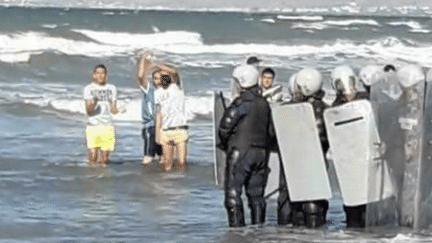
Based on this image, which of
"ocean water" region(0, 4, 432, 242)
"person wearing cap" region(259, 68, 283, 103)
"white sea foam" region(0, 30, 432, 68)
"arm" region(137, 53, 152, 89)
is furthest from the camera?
"white sea foam" region(0, 30, 432, 68)

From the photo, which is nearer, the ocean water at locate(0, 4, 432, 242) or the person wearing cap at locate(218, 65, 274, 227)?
the person wearing cap at locate(218, 65, 274, 227)

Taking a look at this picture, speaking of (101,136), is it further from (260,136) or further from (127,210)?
(260,136)

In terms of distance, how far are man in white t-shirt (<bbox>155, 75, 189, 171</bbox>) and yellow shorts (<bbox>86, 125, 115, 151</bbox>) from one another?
56cm

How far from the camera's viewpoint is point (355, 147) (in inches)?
328

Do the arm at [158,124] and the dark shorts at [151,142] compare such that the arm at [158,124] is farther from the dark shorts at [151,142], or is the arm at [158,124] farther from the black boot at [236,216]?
the black boot at [236,216]

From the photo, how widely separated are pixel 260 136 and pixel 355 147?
0.74m

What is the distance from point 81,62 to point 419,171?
2912cm

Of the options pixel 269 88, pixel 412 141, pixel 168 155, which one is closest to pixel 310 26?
pixel 168 155

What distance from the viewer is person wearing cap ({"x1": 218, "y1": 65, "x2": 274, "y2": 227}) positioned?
8.47m

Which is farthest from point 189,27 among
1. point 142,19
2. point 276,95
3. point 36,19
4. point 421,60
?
point 276,95

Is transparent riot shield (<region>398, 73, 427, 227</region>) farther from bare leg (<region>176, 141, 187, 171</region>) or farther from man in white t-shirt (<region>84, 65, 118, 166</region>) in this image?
man in white t-shirt (<region>84, 65, 118, 166</region>)

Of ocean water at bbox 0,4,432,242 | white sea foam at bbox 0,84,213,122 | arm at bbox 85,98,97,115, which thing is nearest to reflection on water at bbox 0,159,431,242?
ocean water at bbox 0,4,432,242

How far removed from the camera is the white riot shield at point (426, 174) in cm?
819

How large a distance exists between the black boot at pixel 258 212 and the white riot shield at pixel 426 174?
1237mm
